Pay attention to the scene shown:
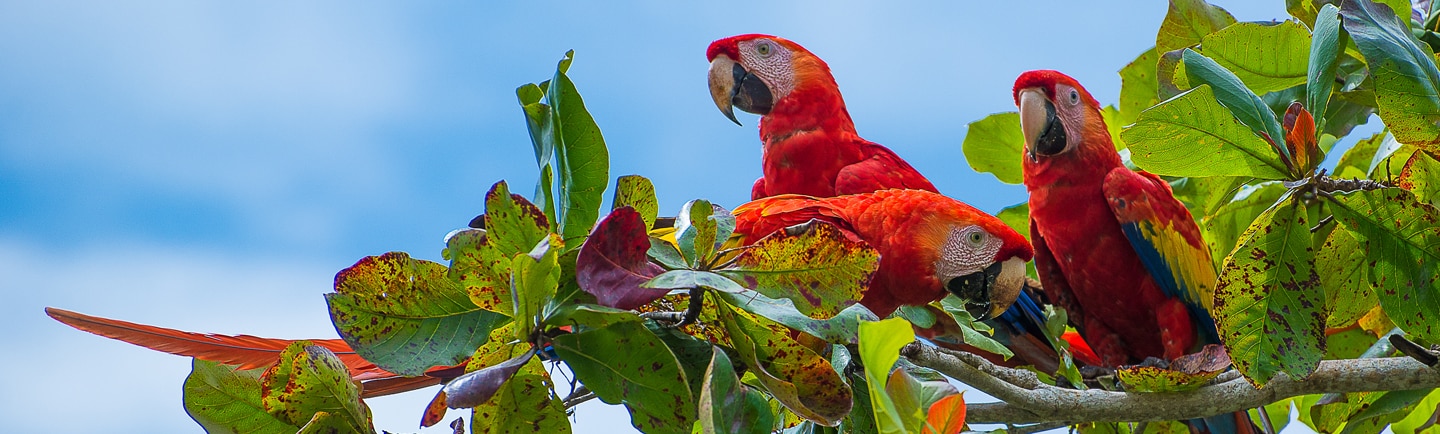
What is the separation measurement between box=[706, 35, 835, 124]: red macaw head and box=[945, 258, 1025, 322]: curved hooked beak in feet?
2.25

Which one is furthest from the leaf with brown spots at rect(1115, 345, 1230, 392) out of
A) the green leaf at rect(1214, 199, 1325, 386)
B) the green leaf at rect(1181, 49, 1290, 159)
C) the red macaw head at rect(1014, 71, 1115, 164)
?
the red macaw head at rect(1014, 71, 1115, 164)

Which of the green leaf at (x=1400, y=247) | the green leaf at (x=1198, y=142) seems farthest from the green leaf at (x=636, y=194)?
the green leaf at (x=1400, y=247)

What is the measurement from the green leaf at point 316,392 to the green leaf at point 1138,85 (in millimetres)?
A: 1464

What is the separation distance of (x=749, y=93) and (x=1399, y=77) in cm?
135

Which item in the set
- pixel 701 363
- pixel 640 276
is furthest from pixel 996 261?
pixel 640 276

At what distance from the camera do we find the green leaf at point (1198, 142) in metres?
0.93

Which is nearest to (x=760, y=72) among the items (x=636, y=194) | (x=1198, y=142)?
(x=1198, y=142)

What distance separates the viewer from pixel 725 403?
2.26ft

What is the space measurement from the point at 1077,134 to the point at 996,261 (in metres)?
0.42

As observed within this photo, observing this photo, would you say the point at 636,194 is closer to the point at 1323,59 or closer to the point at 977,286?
the point at 1323,59

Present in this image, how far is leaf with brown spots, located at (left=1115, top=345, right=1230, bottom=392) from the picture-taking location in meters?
1.12

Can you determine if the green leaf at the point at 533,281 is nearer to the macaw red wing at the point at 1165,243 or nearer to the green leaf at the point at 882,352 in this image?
the green leaf at the point at 882,352

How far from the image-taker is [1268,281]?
929 mm

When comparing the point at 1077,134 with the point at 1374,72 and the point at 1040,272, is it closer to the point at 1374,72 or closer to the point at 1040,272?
the point at 1040,272
